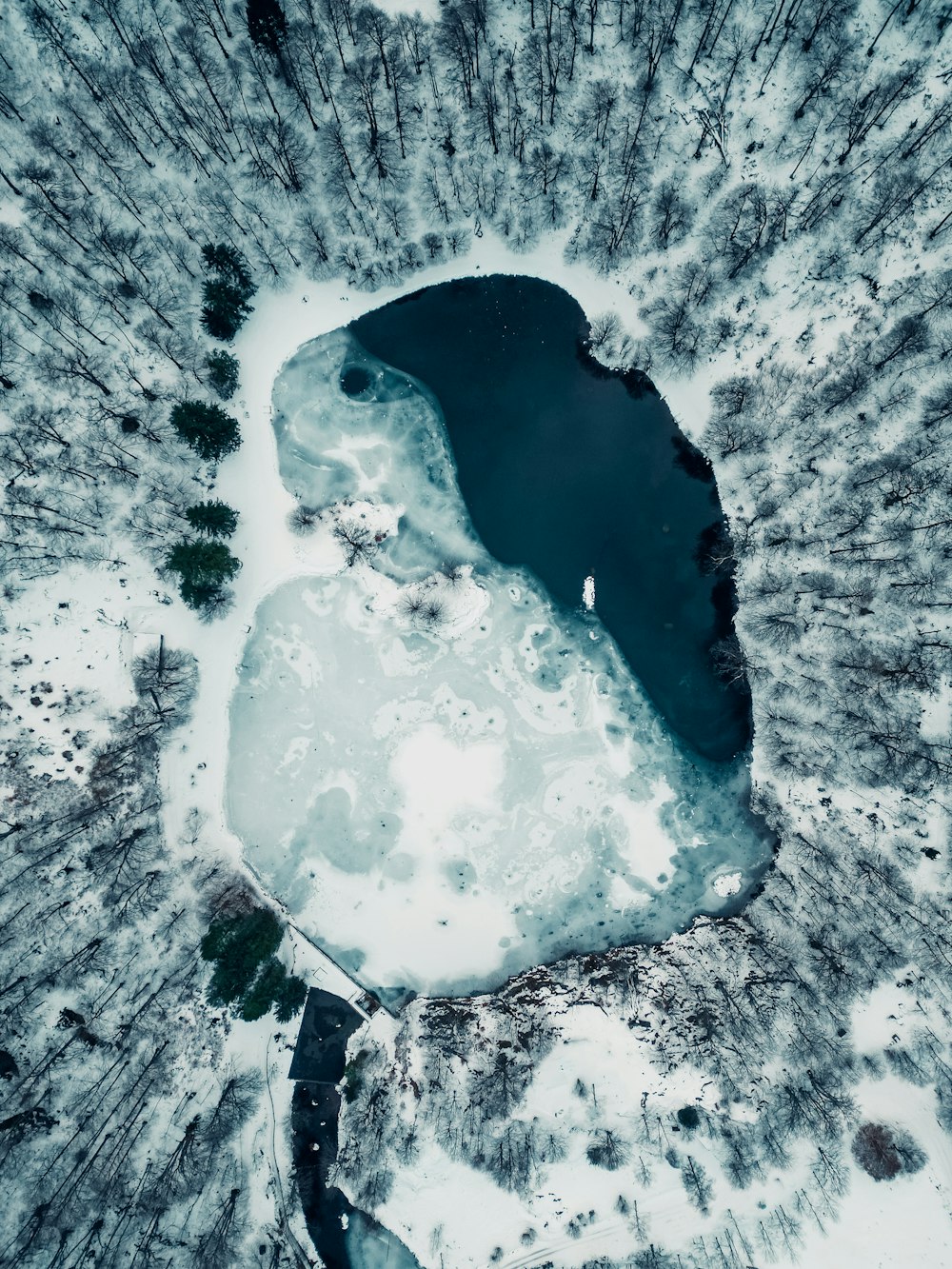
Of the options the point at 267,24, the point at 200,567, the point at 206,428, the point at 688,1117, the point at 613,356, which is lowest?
the point at 688,1117

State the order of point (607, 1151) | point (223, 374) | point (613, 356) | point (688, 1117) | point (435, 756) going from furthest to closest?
1. point (435, 756)
2. point (613, 356)
3. point (688, 1117)
4. point (223, 374)
5. point (607, 1151)

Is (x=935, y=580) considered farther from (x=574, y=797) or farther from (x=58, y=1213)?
(x=58, y=1213)

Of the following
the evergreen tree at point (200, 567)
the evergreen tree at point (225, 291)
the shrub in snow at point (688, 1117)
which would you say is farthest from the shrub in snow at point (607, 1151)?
the evergreen tree at point (225, 291)

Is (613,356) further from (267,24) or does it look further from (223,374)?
(267,24)

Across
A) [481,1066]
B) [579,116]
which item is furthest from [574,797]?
[579,116]

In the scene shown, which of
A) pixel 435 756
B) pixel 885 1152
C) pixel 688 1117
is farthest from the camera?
pixel 435 756

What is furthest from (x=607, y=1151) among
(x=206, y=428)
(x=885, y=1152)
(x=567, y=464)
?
(x=206, y=428)

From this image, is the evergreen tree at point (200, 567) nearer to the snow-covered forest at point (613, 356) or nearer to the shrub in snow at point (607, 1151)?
the snow-covered forest at point (613, 356)
